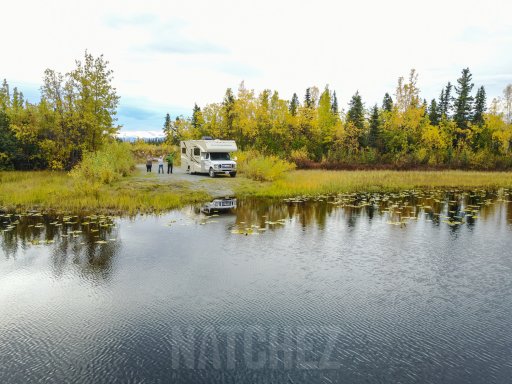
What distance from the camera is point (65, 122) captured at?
2841cm

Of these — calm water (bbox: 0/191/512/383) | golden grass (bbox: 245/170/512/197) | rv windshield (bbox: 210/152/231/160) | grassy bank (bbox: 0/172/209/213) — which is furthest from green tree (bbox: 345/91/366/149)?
calm water (bbox: 0/191/512/383)

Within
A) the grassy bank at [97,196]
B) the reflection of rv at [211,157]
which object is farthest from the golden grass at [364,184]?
the grassy bank at [97,196]

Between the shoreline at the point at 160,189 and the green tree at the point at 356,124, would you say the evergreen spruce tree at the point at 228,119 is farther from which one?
the shoreline at the point at 160,189

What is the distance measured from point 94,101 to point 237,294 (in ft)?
86.7

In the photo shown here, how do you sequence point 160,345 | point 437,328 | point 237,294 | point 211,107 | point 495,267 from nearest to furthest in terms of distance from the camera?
point 160,345, point 437,328, point 237,294, point 495,267, point 211,107

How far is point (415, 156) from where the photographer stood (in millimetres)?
47781

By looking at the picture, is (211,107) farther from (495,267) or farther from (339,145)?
(495,267)

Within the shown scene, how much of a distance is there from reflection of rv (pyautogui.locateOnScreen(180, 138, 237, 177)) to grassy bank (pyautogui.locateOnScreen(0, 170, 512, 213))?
1.83 meters

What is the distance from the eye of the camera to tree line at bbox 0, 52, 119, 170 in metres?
28.5

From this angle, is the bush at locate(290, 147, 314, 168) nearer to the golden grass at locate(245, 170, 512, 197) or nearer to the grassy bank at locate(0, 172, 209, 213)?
the golden grass at locate(245, 170, 512, 197)

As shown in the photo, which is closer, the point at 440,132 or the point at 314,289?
the point at 314,289

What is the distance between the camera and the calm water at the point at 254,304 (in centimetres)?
521

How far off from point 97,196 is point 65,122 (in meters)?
12.4

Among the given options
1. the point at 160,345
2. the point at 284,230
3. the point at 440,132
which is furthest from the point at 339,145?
the point at 160,345
